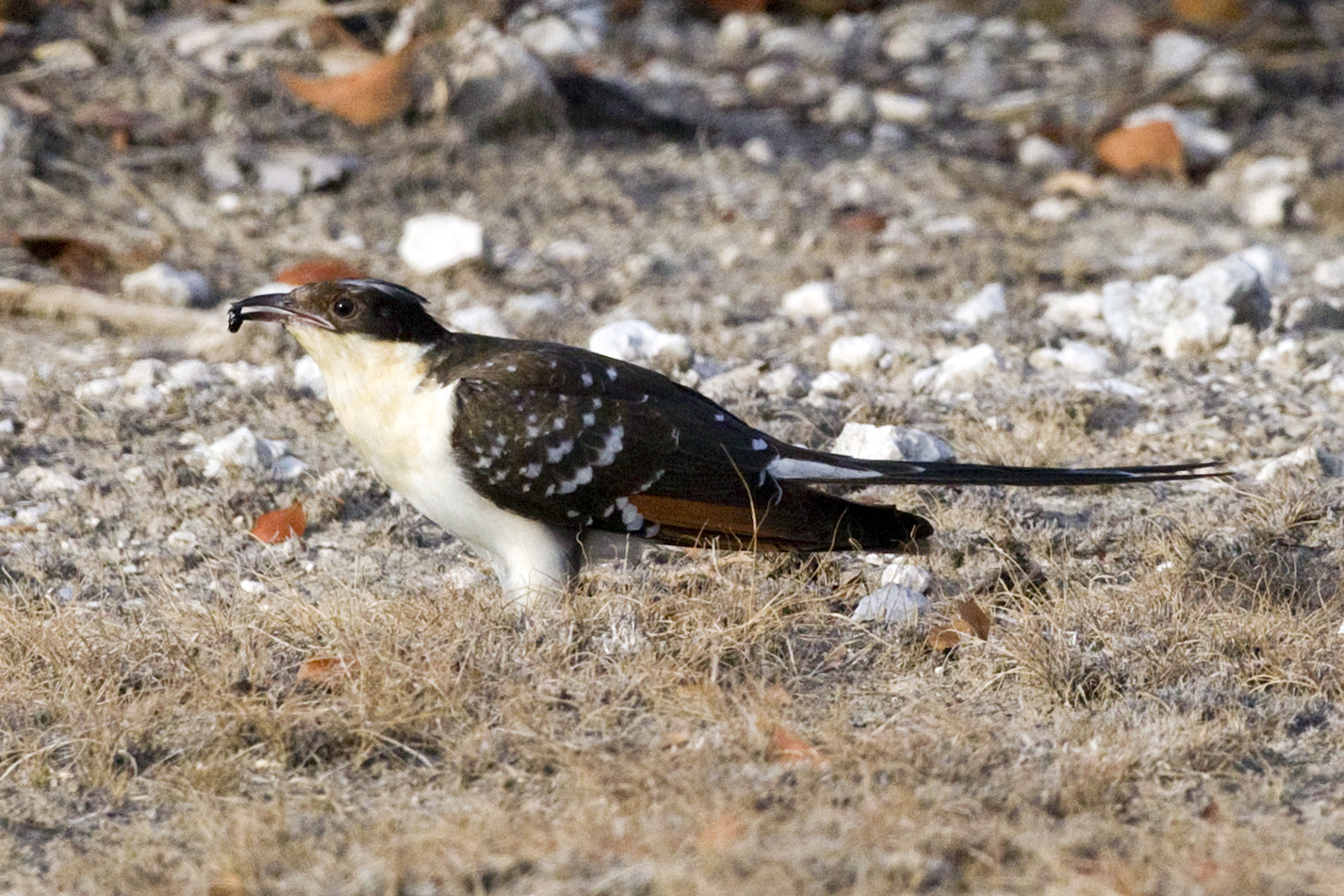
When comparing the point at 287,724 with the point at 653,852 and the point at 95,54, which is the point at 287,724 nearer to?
the point at 653,852

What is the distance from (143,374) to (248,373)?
0.34 meters

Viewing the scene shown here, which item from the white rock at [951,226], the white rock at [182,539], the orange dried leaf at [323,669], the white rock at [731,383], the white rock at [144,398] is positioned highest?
the orange dried leaf at [323,669]

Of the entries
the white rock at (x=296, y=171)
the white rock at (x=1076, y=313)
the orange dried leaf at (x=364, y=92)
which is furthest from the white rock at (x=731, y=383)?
the orange dried leaf at (x=364, y=92)

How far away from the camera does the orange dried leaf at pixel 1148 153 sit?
8008mm

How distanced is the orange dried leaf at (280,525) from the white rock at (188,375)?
1.06m

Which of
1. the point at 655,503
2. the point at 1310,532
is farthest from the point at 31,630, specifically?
the point at 1310,532

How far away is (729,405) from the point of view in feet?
17.2

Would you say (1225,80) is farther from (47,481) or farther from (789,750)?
(789,750)

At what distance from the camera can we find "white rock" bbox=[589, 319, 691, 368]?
18.1ft

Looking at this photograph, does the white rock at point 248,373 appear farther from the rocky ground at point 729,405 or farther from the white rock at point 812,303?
the white rock at point 812,303

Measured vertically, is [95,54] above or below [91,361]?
above

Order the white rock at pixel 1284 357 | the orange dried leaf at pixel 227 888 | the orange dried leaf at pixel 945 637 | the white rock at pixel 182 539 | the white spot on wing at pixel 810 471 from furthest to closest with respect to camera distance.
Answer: the white rock at pixel 1284 357 < the white rock at pixel 182 539 < the white spot on wing at pixel 810 471 < the orange dried leaf at pixel 945 637 < the orange dried leaf at pixel 227 888

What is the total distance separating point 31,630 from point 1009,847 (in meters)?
2.14

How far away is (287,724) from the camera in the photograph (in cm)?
326
